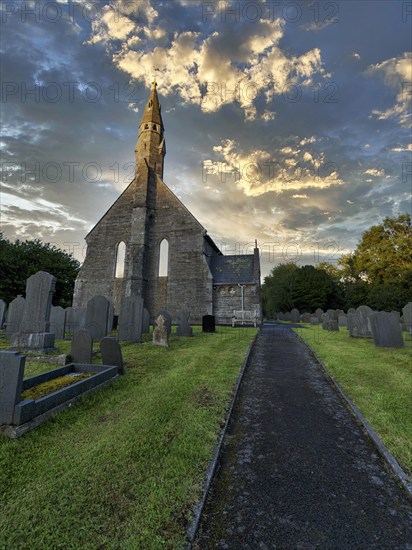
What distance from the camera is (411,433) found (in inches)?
141

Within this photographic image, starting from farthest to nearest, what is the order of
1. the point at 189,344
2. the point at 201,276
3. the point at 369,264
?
the point at 369,264
the point at 201,276
the point at 189,344

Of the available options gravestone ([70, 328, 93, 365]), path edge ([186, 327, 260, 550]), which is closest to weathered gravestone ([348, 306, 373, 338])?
path edge ([186, 327, 260, 550])

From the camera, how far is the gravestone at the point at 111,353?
6234 millimetres

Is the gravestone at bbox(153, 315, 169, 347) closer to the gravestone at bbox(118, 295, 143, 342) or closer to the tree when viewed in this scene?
the gravestone at bbox(118, 295, 143, 342)

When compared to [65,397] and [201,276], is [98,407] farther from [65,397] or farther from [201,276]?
[201,276]

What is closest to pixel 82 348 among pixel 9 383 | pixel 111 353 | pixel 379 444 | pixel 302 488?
pixel 111 353

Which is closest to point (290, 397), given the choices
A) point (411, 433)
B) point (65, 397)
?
point (411, 433)

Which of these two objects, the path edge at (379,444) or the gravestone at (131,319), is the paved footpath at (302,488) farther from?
the gravestone at (131,319)

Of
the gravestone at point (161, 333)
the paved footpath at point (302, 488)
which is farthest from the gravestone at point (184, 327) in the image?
the paved footpath at point (302, 488)

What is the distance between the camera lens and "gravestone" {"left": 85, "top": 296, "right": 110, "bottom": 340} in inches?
424

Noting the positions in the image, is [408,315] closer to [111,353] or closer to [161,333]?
[161,333]

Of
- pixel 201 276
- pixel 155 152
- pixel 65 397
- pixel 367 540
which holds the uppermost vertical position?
pixel 155 152

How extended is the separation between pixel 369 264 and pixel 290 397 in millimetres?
34317

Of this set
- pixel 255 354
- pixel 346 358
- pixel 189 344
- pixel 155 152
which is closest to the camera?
pixel 346 358
